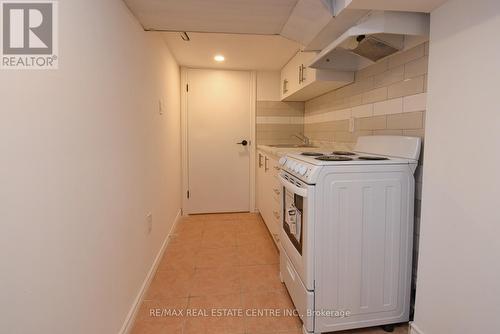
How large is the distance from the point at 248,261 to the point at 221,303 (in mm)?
609

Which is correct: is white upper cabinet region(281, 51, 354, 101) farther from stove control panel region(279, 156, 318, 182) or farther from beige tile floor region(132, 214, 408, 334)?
beige tile floor region(132, 214, 408, 334)

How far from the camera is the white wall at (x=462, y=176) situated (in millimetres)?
996

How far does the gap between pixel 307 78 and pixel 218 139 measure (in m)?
1.63

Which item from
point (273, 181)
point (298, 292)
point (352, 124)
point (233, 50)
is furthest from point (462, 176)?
point (233, 50)

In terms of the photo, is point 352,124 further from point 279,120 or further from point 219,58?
point 219,58

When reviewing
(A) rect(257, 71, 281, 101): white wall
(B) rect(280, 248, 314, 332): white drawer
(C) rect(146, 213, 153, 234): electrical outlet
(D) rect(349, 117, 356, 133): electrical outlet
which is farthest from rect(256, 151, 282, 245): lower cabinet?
(A) rect(257, 71, 281, 101): white wall

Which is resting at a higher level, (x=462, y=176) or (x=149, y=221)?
(x=462, y=176)

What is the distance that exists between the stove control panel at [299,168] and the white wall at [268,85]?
6.90 feet

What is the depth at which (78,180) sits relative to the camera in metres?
1.02

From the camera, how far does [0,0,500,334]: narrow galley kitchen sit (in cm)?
83

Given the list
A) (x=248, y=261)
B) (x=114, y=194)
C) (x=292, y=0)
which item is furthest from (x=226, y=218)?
(x=292, y=0)

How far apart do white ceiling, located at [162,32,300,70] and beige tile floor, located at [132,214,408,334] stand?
1969 millimetres

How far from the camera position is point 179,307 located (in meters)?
1.71

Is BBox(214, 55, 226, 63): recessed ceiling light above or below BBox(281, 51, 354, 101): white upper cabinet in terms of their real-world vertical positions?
above
